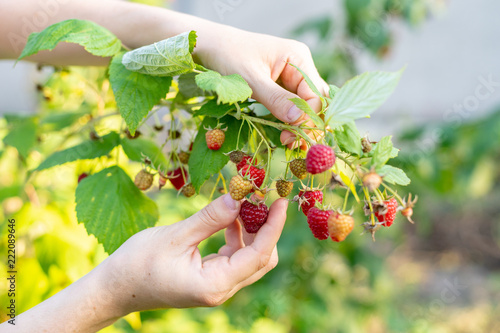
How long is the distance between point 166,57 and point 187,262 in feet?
0.96

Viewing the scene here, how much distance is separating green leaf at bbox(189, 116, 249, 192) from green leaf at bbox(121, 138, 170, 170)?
0.12 meters

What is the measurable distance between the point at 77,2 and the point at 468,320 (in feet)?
9.01

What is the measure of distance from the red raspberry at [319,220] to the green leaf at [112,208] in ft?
0.98

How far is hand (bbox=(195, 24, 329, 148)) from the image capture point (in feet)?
2.05

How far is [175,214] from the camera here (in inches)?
56.2

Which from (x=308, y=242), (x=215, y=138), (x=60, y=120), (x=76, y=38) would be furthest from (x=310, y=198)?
(x=308, y=242)

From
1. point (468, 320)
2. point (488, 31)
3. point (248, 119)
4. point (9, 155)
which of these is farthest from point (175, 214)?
point (488, 31)

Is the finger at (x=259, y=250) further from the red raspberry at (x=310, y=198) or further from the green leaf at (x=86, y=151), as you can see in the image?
the green leaf at (x=86, y=151)

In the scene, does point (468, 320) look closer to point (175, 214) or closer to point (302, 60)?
point (175, 214)

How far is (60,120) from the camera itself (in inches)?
38.3

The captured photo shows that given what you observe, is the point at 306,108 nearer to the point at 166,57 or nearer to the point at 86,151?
the point at 166,57

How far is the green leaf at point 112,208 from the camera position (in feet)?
2.29

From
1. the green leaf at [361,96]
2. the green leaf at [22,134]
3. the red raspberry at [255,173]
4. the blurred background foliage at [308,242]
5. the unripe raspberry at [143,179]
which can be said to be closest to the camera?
the green leaf at [361,96]

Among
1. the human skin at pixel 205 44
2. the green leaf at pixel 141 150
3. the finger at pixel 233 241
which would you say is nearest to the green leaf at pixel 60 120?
the human skin at pixel 205 44
